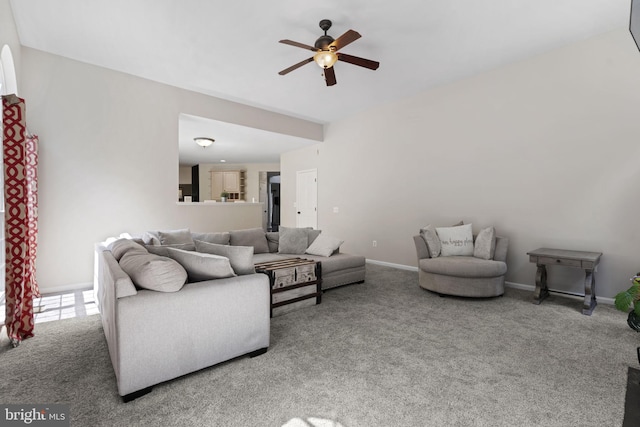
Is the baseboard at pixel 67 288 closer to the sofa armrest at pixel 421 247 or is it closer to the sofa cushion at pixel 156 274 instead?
the sofa cushion at pixel 156 274

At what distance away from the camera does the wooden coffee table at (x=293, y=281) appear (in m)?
3.14

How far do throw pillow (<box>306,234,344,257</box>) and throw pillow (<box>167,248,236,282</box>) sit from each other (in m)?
2.17

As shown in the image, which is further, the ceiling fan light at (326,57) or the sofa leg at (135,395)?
the ceiling fan light at (326,57)

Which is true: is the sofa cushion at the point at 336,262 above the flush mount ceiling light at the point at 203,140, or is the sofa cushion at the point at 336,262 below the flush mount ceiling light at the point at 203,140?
below

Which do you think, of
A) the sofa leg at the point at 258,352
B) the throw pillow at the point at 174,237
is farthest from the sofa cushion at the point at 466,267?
the throw pillow at the point at 174,237

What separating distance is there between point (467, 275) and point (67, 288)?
5.06 metres

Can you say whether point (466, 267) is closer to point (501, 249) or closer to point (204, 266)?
point (501, 249)

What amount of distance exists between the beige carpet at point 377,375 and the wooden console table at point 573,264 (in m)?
0.23

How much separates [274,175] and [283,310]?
8.32 m

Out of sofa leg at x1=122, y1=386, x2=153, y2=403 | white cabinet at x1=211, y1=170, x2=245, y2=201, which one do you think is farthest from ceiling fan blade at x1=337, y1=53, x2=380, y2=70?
white cabinet at x1=211, y1=170, x2=245, y2=201

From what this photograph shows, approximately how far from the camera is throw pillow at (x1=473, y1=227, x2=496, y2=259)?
3.84 metres

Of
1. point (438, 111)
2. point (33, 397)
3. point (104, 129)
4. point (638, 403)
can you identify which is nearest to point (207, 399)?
point (33, 397)

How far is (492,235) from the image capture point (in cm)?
392

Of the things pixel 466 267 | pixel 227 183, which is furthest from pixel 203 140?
pixel 466 267
